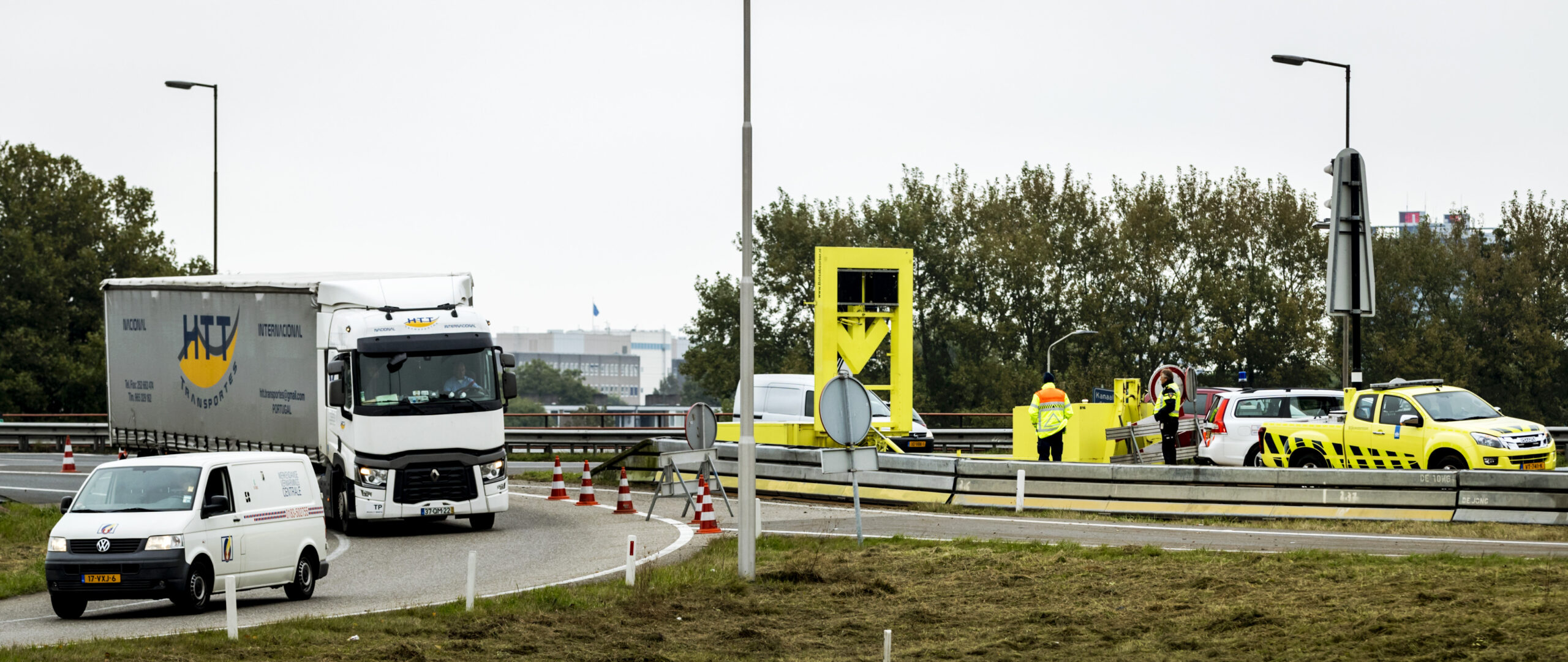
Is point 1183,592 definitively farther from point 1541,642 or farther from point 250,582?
point 250,582

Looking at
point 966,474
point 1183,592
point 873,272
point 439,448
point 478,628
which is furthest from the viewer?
point 873,272

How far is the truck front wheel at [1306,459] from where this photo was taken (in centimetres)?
2281

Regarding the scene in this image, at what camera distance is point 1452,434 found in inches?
822

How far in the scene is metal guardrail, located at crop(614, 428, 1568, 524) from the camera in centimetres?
1858

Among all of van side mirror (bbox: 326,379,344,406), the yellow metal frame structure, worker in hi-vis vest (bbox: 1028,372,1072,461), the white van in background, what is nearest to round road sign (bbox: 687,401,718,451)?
the yellow metal frame structure

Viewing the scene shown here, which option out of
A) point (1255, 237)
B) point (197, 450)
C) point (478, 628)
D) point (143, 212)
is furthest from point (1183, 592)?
point (143, 212)

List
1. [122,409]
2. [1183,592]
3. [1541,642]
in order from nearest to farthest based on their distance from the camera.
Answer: [1541,642] < [1183,592] < [122,409]

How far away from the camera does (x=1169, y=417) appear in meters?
24.9

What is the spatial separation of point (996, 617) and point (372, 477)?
33.9ft

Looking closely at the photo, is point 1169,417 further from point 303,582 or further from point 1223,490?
point 303,582

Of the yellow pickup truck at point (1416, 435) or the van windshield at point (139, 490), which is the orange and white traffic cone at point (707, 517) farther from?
the yellow pickup truck at point (1416, 435)

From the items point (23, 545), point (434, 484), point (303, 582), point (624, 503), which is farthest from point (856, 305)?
point (23, 545)

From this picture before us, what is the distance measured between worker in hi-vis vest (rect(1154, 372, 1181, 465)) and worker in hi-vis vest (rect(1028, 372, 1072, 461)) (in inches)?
70.1

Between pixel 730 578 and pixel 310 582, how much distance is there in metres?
4.01
